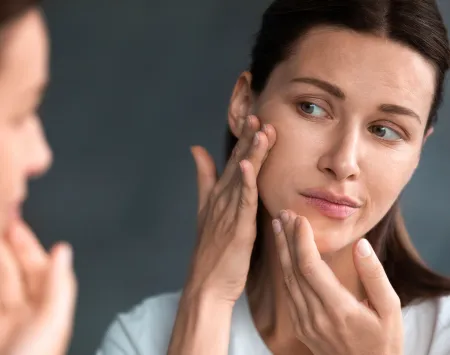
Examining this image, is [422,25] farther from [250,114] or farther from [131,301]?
[131,301]

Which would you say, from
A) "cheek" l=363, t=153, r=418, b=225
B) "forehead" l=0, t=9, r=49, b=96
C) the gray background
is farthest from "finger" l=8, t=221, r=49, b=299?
the gray background

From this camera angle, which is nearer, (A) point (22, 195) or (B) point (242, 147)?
(A) point (22, 195)

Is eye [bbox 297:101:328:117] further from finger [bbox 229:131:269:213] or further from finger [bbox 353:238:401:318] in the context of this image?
finger [bbox 353:238:401:318]

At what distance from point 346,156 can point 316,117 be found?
69mm

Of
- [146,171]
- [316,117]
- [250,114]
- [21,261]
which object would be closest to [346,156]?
[316,117]

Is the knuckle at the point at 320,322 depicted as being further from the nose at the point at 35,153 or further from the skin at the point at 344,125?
the nose at the point at 35,153

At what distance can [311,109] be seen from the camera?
869mm

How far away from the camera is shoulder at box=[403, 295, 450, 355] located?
0.93m

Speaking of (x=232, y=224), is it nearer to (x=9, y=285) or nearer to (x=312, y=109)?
(x=312, y=109)

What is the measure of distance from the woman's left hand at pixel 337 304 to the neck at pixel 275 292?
0.14m

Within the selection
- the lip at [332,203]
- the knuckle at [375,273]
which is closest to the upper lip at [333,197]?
the lip at [332,203]

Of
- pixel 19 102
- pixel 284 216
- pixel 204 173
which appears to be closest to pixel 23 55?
pixel 19 102

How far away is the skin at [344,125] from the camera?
2.72ft

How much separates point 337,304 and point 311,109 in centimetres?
23
